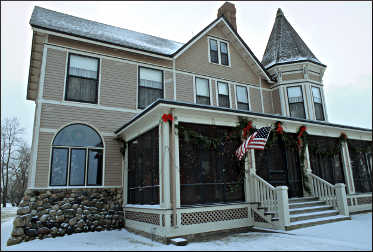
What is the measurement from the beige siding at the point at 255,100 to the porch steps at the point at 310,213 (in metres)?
5.67

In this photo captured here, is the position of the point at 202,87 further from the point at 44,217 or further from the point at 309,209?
the point at 44,217

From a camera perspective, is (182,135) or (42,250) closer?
(42,250)

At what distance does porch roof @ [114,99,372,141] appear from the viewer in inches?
288

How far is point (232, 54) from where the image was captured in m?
13.9

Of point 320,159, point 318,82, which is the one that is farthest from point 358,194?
point 318,82

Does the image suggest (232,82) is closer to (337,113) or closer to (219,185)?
(219,185)

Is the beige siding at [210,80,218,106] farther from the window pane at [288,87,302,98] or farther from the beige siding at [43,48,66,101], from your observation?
the beige siding at [43,48,66,101]

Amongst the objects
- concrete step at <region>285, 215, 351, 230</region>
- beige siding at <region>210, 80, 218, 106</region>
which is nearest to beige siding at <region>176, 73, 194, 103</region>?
beige siding at <region>210, 80, 218, 106</region>

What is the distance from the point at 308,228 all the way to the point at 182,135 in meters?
4.22

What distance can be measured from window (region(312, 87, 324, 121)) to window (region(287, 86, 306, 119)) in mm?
730

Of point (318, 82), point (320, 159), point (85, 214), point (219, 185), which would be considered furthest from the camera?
point (318, 82)

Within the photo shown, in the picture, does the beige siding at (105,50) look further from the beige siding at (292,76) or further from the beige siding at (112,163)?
the beige siding at (292,76)

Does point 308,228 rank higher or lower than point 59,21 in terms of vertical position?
lower

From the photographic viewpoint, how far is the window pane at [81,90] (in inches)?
382
